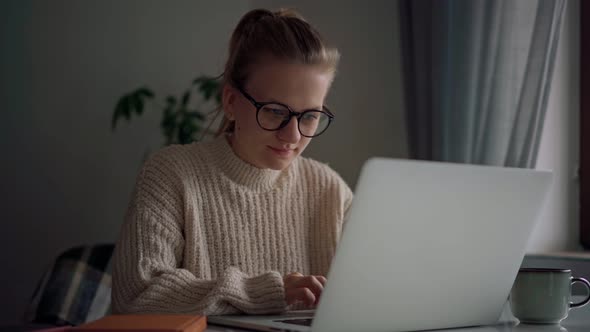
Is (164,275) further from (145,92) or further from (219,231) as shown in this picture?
(145,92)

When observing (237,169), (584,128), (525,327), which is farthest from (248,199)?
(584,128)

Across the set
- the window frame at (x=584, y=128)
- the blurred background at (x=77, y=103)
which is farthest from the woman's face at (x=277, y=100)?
the blurred background at (x=77, y=103)

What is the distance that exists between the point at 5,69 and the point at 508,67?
2104mm

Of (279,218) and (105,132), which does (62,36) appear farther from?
(279,218)

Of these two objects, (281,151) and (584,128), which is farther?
(584,128)

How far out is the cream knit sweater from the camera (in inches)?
46.9

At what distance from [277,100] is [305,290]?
14.4 inches

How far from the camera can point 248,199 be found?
58.9 inches

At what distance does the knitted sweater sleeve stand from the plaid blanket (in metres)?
0.99

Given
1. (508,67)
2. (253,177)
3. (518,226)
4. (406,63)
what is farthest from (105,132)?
(518,226)

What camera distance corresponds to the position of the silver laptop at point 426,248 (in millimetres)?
857

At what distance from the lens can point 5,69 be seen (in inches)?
130

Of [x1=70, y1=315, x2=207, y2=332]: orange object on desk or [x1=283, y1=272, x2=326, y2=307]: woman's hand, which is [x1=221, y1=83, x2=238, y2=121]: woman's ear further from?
[x1=70, y1=315, x2=207, y2=332]: orange object on desk

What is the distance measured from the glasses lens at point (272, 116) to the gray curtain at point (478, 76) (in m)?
1.03
